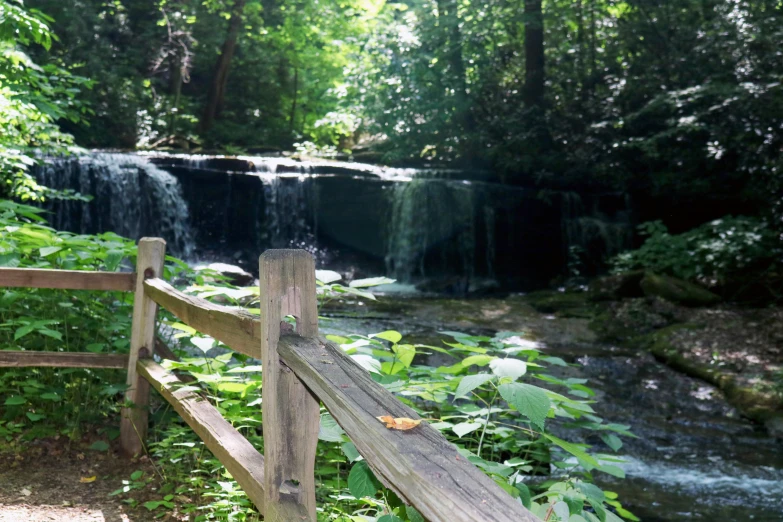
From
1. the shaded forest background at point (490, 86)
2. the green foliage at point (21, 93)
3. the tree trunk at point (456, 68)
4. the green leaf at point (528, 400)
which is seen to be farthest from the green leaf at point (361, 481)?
the tree trunk at point (456, 68)

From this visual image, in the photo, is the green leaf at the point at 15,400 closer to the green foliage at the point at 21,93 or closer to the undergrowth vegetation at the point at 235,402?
the undergrowth vegetation at the point at 235,402

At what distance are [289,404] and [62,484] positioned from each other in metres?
2.26

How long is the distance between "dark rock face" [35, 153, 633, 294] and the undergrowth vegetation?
10.7 meters

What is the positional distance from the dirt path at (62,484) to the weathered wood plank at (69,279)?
2.92 ft

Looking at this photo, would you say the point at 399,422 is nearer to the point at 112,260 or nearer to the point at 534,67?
the point at 112,260

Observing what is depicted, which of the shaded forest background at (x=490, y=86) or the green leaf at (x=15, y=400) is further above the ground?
the shaded forest background at (x=490, y=86)

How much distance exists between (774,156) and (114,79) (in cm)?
1559

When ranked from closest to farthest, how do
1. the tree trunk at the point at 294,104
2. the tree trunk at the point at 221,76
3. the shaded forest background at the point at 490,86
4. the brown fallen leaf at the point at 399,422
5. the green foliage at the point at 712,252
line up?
1. the brown fallen leaf at the point at 399,422
2. the green foliage at the point at 712,252
3. the shaded forest background at the point at 490,86
4. the tree trunk at the point at 221,76
5. the tree trunk at the point at 294,104

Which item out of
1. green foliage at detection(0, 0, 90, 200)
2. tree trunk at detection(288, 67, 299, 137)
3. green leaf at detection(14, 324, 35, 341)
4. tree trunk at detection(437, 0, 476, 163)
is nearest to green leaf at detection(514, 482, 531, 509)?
green leaf at detection(14, 324, 35, 341)

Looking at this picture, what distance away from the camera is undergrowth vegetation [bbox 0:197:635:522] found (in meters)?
2.43

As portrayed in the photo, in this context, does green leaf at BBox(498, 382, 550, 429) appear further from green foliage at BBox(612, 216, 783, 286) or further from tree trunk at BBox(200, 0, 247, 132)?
tree trunk at BBox(200, 0, 247, 132)

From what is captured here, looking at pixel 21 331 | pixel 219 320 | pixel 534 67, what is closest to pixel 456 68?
pixel 534 67

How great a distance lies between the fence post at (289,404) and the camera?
6.77 ft

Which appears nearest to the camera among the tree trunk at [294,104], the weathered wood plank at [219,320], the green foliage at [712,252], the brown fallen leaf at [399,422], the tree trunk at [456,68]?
the brown fallen leaf at [399,422]
